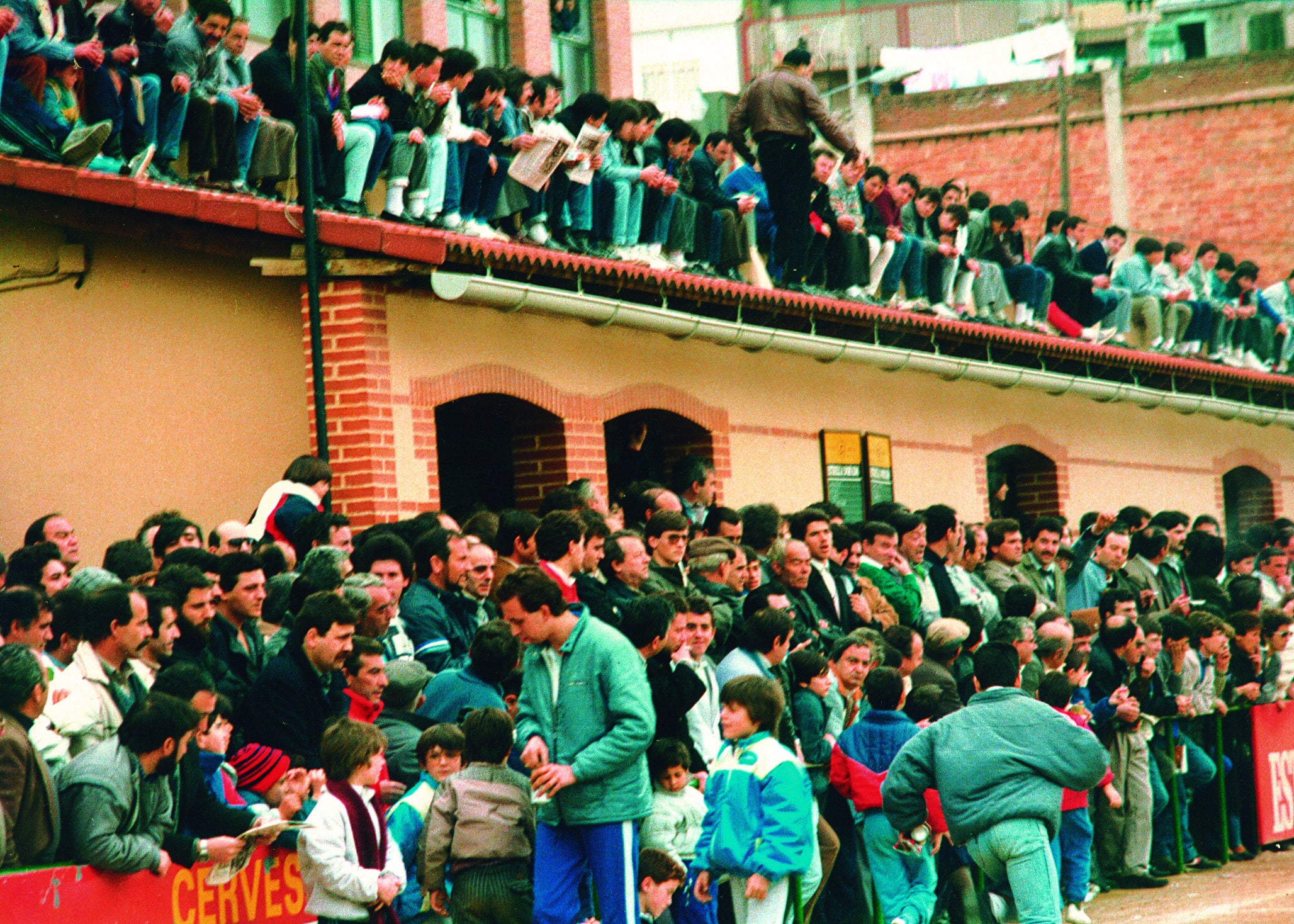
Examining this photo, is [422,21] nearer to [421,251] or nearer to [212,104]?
[212,104]

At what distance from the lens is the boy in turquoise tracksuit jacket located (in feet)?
24.7

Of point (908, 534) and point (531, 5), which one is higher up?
point (531, 5)

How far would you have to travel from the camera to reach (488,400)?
13281mm

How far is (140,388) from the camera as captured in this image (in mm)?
11219

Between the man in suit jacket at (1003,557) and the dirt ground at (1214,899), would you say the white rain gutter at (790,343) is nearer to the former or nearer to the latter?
the man in suit jacket at (1003,557)

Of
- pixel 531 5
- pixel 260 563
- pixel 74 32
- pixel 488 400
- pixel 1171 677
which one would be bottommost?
pixel 1171 677

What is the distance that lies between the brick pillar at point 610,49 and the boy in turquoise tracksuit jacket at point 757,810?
44.6 ft

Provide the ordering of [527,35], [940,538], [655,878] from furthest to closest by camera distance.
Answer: [527,35]
[940,538]
[655,878]

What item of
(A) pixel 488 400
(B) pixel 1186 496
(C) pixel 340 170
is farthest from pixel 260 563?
(B) pixel 1186 496

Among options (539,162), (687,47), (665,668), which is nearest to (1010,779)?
(665,668)

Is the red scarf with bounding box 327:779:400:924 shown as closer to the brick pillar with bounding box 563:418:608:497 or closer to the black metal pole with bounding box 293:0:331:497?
the black metal pole with bounding box 293:0:331:497

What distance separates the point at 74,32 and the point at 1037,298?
1077cm

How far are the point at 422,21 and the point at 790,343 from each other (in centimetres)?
529

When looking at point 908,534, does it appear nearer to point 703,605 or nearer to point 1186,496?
point 703,605
